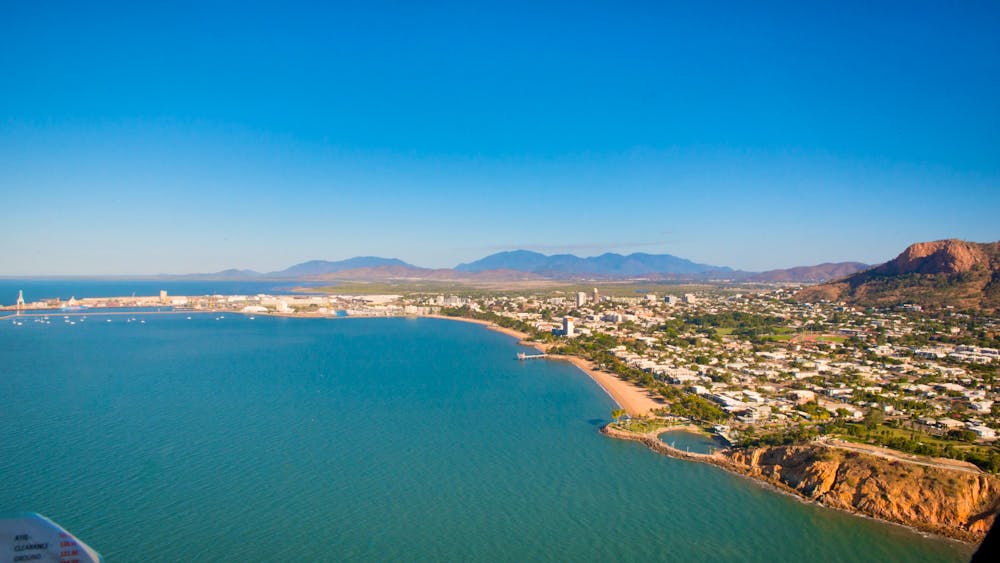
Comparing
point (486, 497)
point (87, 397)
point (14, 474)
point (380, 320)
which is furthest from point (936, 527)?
point (380, 320)

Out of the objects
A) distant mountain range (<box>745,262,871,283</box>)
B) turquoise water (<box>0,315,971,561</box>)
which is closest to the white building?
turquoise water (<box>0,315,971,561</box>)

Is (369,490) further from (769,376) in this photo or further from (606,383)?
(769,376)

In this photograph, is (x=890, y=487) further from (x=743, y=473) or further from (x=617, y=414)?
(x=617, y=414)

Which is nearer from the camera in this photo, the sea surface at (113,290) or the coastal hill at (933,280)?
the coastal hill at (933,280)

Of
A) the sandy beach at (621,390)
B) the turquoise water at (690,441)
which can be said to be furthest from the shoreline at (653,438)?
the turquoise water at (690,441)

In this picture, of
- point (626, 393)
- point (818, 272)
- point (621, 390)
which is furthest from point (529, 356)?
point (818, 272)

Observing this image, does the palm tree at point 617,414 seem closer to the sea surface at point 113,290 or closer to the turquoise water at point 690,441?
the turquoise water at point 690,441
